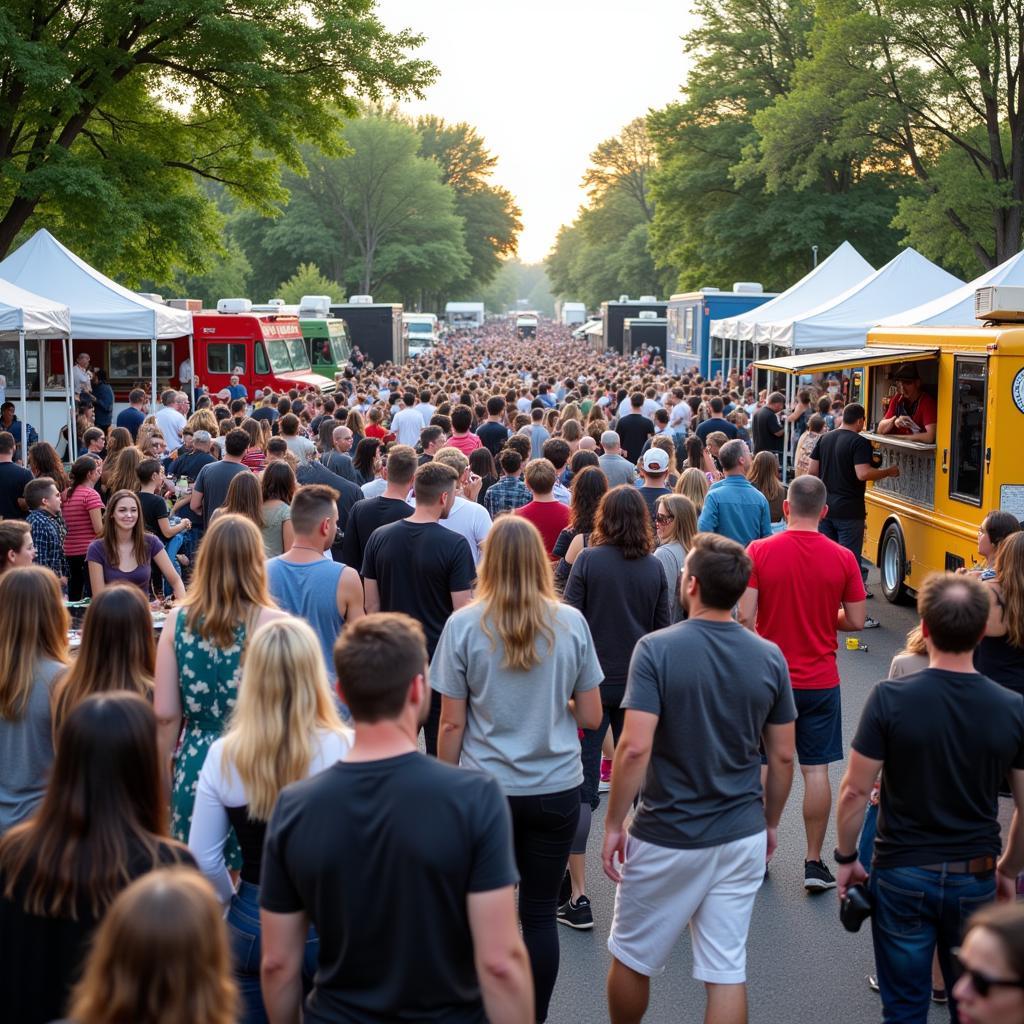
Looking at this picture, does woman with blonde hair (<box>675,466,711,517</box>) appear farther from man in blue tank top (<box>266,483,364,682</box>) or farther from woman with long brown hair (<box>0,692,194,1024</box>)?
woman with long brown hair (<box>0,692,194,1024</box>)

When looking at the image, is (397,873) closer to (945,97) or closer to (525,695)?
(525,695)

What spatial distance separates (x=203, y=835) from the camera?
378 centimetres

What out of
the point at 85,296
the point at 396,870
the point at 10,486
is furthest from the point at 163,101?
the point at 396,870

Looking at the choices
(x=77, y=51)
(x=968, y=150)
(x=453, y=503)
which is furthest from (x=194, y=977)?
(x=968, y=150)

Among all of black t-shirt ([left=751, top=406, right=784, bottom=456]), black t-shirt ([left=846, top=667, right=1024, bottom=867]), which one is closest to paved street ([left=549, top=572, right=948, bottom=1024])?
black t-shirt ([left=846, top=667, right=1024, bottom=867])

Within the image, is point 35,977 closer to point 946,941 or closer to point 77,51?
point 946,941

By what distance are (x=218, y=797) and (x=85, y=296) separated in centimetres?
1642

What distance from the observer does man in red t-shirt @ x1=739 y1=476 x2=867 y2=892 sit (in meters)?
6.30

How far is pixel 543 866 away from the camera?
4.73 metres

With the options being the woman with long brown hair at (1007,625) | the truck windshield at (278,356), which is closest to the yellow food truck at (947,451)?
the woman with long brown hair at (1007,625)

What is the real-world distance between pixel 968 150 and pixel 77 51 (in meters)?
21.8

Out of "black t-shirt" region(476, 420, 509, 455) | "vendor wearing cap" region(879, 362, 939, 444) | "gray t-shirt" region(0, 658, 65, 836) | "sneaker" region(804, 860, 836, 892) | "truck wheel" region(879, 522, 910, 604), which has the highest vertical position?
"vendor wearing cap" region(879, 362, 939, 444)

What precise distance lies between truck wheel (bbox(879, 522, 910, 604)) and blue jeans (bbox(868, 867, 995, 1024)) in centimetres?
923

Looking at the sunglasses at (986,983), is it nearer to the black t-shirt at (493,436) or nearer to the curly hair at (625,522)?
the curly hair at (625,522)
